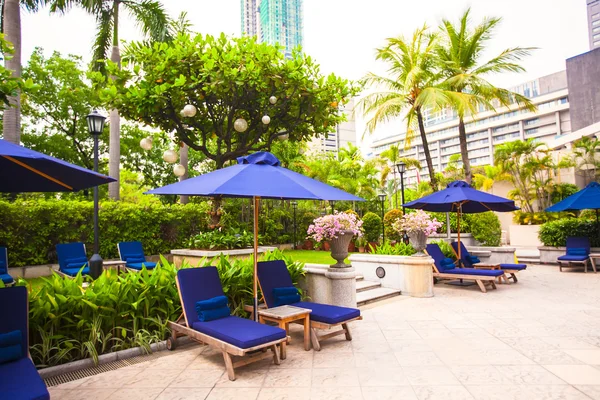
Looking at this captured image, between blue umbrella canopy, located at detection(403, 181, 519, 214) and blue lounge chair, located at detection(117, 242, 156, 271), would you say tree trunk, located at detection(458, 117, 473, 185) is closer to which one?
blue umbrella canopy, located at detection(403, 181, 519, 214)

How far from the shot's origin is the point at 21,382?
2.87 m

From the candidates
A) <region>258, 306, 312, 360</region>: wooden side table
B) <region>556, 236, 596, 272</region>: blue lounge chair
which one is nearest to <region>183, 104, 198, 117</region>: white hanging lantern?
<region>258, 306, 312, 360</region>: wooden side table

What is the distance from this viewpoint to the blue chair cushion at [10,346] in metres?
A: 3.38

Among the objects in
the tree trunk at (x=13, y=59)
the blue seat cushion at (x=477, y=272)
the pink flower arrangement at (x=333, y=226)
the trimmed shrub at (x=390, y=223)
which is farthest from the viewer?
the trimmed shrub at (x=390, y=223)

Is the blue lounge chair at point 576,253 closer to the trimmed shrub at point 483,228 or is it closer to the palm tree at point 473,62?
the trimmed shrub at point 483,228

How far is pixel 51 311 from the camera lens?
14.3ft

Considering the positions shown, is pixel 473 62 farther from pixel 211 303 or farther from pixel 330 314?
pixel 211 303

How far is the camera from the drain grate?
404 cm

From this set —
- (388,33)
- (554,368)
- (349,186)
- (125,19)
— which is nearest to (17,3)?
(125,19)

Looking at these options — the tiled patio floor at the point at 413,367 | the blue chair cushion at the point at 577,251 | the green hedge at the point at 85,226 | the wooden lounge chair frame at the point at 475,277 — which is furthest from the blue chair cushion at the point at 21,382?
the blue chair cushion at the point at 577,251

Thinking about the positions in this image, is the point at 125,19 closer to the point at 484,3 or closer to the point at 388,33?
the point at 388,33

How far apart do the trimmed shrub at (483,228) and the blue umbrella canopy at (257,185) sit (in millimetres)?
10890

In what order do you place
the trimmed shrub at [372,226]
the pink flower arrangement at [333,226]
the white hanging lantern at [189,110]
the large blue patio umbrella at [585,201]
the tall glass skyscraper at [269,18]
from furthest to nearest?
the tall glass skyscraper at [269,18] < the trimmed shrub at [372,226] < the large blue patio umbrella at [585,201] < the white hanging lantern at [189,110] < the pink flower arrangement at [333,226]

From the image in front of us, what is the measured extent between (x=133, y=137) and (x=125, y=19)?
763 centimetres
